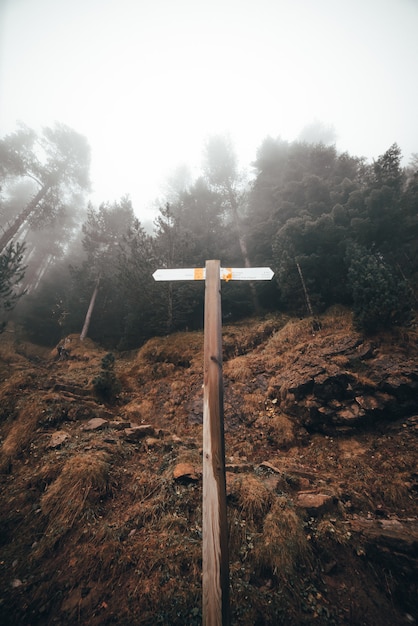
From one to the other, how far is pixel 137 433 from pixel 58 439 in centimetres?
162

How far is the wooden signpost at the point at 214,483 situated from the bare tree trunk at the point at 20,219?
17.4 m

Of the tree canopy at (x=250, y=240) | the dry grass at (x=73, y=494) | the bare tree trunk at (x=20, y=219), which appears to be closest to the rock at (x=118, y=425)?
the dry grass at (x=73, y=494)

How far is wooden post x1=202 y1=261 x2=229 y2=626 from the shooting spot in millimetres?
1756

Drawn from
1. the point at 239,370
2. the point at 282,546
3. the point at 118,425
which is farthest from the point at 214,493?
the point at 239,370

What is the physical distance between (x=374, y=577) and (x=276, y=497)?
1.30 m

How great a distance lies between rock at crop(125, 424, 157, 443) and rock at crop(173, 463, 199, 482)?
1466mm

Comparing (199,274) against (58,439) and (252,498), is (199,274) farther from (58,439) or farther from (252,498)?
(58,439)

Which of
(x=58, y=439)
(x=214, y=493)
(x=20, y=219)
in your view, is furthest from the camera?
(x=20, y=219)

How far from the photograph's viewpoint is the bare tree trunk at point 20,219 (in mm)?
14406

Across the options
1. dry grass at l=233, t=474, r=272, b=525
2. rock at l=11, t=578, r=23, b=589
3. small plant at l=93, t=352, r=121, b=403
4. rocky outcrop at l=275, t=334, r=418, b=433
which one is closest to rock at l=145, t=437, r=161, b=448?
dry grass at l=233, t=474, r=272, b=525

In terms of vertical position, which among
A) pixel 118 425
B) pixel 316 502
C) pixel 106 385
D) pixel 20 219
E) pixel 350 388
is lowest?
pixel 316 502

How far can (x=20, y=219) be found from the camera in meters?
15.4

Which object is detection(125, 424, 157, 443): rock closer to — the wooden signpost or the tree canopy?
the wooden signpost

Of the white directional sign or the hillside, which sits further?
the white directional sign
